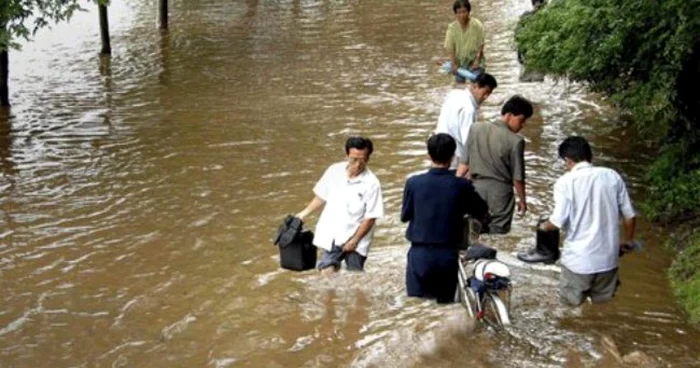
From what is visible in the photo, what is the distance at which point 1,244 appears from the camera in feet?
35.7

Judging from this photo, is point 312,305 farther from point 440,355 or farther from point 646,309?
point 646,309

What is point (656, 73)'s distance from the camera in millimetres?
9930

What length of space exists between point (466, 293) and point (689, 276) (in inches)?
97.6

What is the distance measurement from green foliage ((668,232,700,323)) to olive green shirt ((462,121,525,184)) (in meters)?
1.70

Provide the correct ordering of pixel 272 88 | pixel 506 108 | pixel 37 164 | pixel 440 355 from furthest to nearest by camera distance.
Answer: pixel 272 88, pixel 37 164, pixel 506 108, pixel 440 355

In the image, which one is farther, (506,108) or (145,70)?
(145,70)

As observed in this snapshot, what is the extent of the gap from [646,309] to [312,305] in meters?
2.86

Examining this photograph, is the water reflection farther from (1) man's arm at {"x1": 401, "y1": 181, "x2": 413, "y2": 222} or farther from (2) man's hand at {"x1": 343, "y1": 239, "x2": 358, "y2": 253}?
(1) man's arm at {"x1": 401, "y1": 181, "x2": 413, "y2": 222}

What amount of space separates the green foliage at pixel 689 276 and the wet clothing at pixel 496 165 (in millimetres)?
1596

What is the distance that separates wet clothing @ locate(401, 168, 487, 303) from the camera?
714cm

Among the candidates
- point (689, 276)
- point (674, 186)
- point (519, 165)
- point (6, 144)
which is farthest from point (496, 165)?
point (6, 144)

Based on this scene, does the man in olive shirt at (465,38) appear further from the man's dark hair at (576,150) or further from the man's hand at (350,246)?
the man's dark hair at (576,150)

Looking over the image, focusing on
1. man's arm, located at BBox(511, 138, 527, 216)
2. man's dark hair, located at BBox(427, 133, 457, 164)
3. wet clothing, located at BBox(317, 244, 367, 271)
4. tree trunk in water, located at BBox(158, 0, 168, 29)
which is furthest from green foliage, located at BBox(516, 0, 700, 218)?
tree trunk in water, located at BBox(158, 0, 168, 29)

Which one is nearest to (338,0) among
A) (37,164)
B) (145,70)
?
(145,70)
